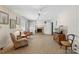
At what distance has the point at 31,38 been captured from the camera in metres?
2.53

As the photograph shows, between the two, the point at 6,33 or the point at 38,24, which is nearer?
the point at 6,33

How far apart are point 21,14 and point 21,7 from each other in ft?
0.52

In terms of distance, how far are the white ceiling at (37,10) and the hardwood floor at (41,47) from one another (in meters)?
0.50

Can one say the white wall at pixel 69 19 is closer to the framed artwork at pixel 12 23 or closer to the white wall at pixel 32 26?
the white wall at pixel 32 26

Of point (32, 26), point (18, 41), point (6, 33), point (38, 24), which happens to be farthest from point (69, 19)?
point (6, 33)

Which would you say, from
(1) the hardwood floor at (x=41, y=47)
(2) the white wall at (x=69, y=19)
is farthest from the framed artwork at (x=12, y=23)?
(2) the white wall at (x=69, y=19)

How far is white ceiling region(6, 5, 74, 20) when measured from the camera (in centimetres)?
242

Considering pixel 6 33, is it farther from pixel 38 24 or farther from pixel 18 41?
pixel 38 24

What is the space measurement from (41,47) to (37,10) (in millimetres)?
870

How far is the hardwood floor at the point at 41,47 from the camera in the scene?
2.44 meters

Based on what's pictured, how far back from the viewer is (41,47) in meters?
2.45

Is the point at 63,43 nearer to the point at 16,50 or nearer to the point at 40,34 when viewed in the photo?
the point at 40,34

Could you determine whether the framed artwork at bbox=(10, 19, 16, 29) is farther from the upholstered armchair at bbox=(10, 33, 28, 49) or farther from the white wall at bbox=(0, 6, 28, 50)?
the upholstered armchair at bbox=(10, 33, 28, 49)
